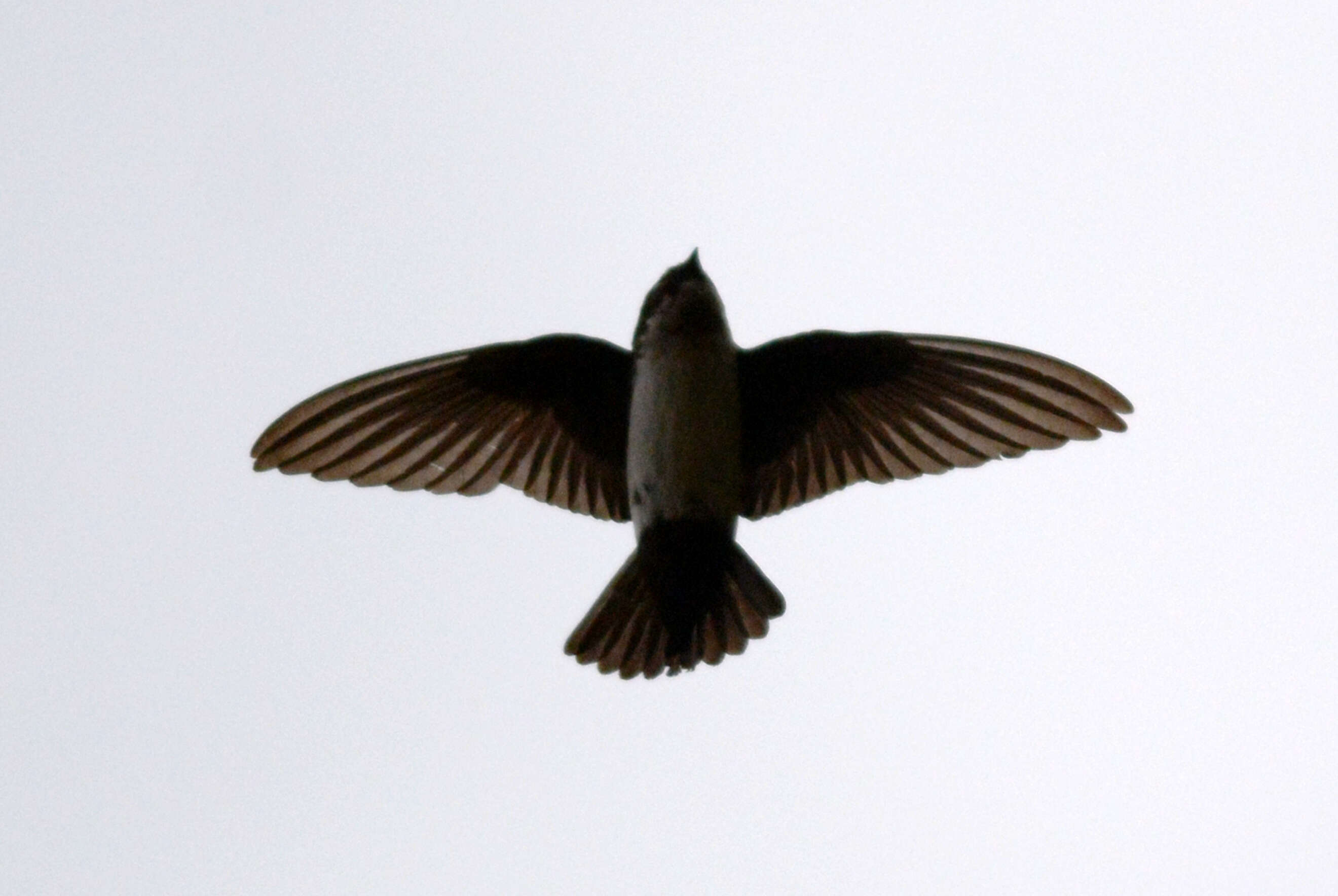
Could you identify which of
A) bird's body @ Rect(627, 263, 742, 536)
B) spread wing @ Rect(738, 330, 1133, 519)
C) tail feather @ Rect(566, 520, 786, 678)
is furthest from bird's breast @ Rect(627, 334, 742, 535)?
spread wing @ Rect(738, 330, 1133, 519)

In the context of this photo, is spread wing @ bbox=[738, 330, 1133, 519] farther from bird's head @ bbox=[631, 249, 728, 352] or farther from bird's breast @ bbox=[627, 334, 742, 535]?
bird's head @ bbox=[631, 249, 728, 352]

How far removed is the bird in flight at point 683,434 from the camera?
4906 mm

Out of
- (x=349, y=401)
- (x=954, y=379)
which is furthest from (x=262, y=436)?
(x=954, y=379)

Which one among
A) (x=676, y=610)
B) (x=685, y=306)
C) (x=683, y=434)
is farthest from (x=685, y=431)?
(x=676, y=610)

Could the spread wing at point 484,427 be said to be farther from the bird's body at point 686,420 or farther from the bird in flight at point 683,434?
the bird's body at point 686,420

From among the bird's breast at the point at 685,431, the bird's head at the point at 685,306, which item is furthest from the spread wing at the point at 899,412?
the bird's head at the point at 685,306

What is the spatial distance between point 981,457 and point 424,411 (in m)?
1.56

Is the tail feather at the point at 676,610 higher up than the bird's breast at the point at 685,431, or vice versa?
the bird's breast at the point at 685,431

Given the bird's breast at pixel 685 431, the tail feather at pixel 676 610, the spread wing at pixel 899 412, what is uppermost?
the spread wing at pixel 899 412

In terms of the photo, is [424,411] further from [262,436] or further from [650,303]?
[650,303]

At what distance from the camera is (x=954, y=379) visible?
17.4 ft

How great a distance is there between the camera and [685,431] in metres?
4.82

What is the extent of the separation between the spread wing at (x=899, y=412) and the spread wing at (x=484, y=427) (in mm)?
404

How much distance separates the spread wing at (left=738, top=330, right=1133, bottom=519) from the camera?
5.13 metres
